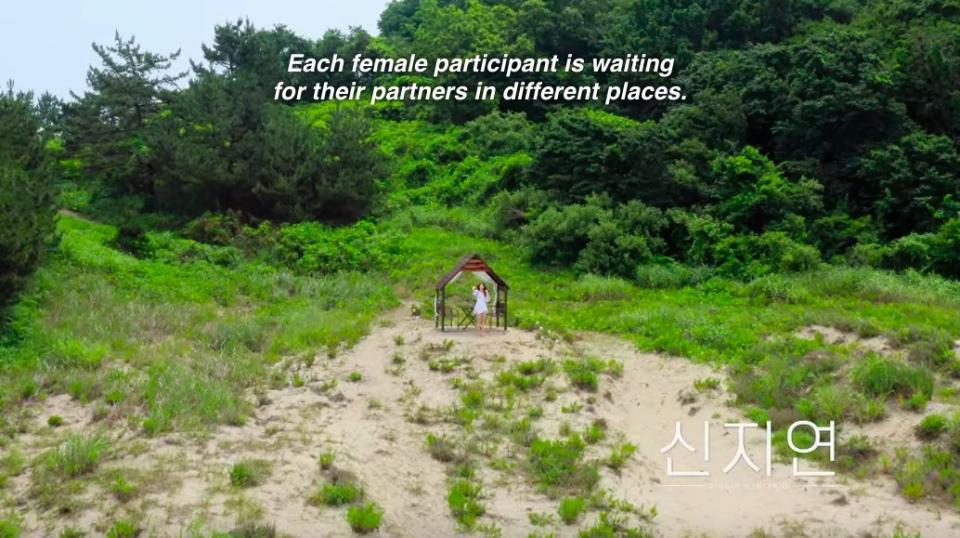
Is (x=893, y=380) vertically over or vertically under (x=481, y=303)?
under

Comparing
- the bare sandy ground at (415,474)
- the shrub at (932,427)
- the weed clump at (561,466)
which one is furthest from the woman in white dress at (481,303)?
the shrub at (932,427)

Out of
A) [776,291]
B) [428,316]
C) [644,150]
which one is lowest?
[428,316]

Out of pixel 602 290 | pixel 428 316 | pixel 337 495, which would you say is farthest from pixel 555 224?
pixel 337 495

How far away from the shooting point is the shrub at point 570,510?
9633mm

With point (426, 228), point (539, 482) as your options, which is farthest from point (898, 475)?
point (426, 228)

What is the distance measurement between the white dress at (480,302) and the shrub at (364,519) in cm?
675

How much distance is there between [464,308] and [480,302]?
0.53 meters

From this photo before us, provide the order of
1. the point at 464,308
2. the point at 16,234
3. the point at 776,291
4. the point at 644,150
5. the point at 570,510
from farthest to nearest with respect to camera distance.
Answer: the point at 644,150 < the point at 776,291 < the point at 464,308 < the point at 16,234 < the point at 570,510

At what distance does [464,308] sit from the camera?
1630 centimetres

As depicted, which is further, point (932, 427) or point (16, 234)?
point (16, 234)

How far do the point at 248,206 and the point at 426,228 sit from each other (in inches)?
233

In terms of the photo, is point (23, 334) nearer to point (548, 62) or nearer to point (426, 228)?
point (426, 228)

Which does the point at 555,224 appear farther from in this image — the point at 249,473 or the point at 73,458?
the point at 73,458

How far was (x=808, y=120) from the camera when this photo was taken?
74.9 feet
